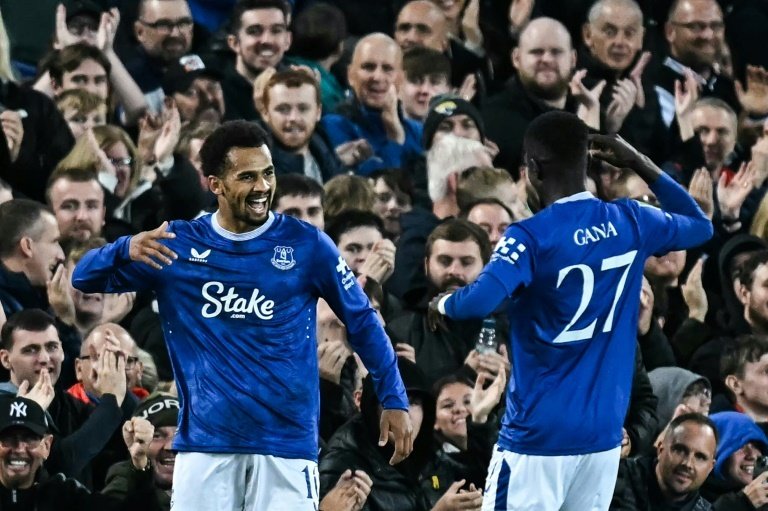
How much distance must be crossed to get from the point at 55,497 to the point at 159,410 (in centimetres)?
67

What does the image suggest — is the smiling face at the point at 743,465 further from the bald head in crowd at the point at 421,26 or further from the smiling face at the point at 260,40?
the bald head in crowd at the point at 421,26

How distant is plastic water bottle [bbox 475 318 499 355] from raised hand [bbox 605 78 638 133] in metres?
3.20

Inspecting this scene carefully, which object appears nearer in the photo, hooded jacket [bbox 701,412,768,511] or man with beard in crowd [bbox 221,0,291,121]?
hooded jacket [bbox 701,412,768,511]

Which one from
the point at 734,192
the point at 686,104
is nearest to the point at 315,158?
the point at 734,192

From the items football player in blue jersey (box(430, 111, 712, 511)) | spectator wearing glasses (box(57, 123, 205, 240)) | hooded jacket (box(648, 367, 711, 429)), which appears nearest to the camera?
football player in blue jersey (box(430, 111, 712, 511))

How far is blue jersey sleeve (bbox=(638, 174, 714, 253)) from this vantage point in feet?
25.6

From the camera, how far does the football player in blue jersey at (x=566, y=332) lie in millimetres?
7570

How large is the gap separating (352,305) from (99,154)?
4469mm

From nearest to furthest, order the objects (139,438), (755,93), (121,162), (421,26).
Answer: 1. (139,438)
2. (121,162)
3. (421,26)
4. (755,93)

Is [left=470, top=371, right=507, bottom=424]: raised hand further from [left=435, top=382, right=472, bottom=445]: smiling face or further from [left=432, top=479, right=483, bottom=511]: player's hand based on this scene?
[left=432, top=479, right=483, bottom=511]: player's hand

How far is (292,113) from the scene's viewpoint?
12055 millimetres

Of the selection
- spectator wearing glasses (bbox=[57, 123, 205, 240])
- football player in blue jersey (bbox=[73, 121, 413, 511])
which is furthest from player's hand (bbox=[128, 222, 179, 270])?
spectator wearing glasses (bbox=[57, 123, 205, 240])

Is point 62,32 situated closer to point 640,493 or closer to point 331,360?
point 331,360

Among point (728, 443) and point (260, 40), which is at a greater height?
point (260, 40)
